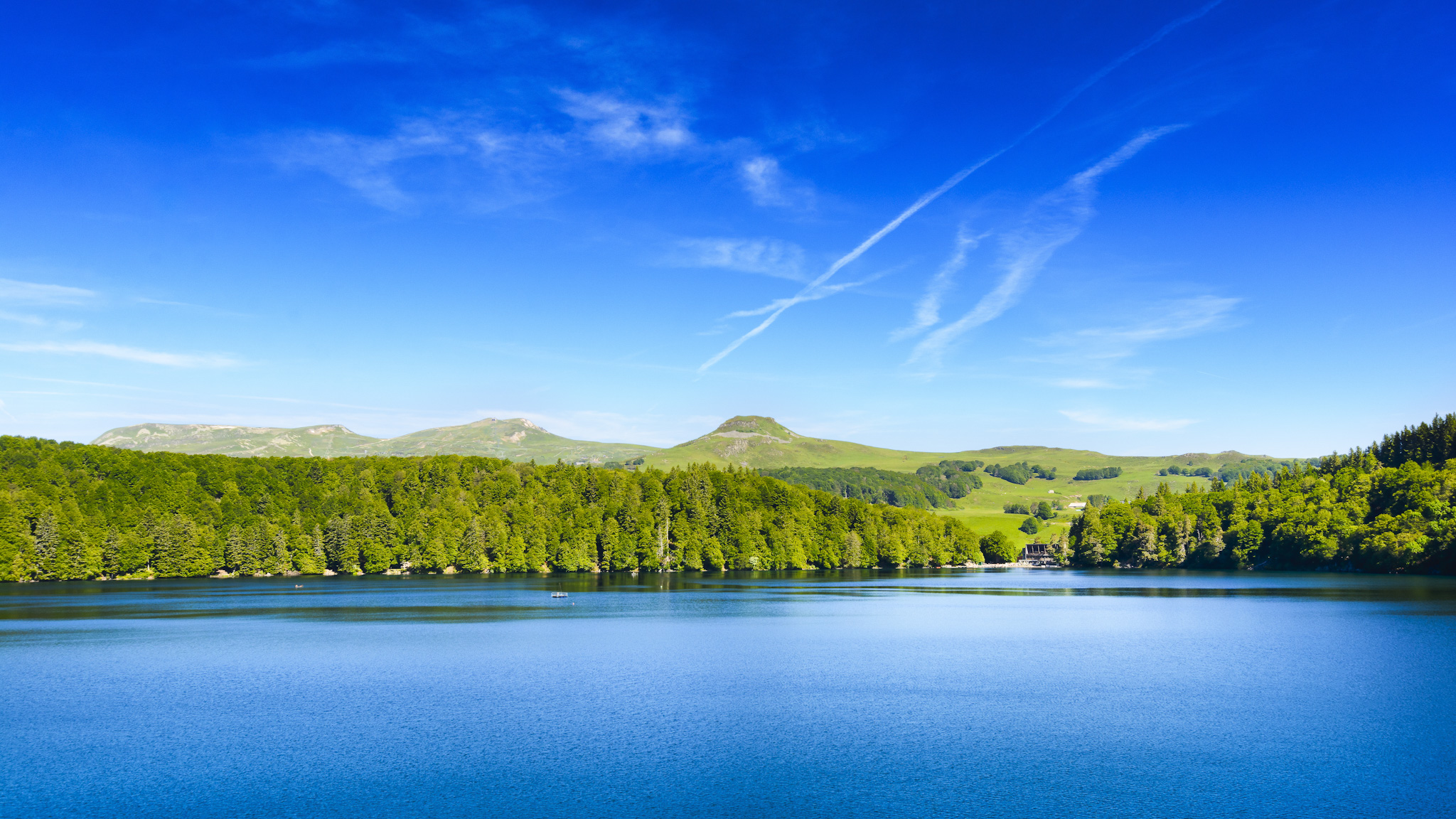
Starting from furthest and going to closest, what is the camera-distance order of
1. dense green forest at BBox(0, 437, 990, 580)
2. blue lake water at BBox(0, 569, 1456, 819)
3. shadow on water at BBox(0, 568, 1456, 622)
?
dense green forest at BBox(0, 437, 990, 580)
shadow on water at BBox(0, 568, 1456, 622)
blue lake water at BBox(0, 569, 1456, 819)

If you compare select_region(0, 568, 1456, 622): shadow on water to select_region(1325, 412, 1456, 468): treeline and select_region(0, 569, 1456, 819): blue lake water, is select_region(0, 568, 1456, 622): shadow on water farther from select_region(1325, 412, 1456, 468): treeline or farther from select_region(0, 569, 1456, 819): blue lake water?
select_region(1325, 412, 1456, 468): treeline

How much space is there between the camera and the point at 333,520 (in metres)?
170

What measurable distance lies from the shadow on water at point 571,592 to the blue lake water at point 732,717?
8344 millimetres

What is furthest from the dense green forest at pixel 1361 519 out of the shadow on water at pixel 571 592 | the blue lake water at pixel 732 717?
the blue lake water at pixel 732 717

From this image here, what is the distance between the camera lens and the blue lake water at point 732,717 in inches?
1064

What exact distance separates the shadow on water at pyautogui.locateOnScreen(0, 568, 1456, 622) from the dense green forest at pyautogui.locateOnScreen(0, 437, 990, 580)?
8.42 metres

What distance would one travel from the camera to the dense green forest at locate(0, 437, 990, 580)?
146m

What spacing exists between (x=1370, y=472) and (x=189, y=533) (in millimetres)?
218460

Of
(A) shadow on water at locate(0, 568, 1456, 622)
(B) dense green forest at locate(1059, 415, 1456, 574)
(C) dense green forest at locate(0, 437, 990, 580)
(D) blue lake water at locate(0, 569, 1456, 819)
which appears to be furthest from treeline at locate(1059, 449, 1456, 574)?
(D) blue lake water at locate(0, 569, 1456, 819)

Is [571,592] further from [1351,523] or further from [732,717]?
[1351,523]

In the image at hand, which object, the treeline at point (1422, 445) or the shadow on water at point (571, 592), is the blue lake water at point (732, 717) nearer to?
the shadow on water at point (571, 592)

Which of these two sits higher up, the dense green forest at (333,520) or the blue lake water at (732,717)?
the dense green forest at (333,520)

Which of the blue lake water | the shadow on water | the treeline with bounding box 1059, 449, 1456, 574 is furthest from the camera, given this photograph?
the treeline with bounding box 1059, 449, 1456, 574

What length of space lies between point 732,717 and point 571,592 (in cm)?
8263
